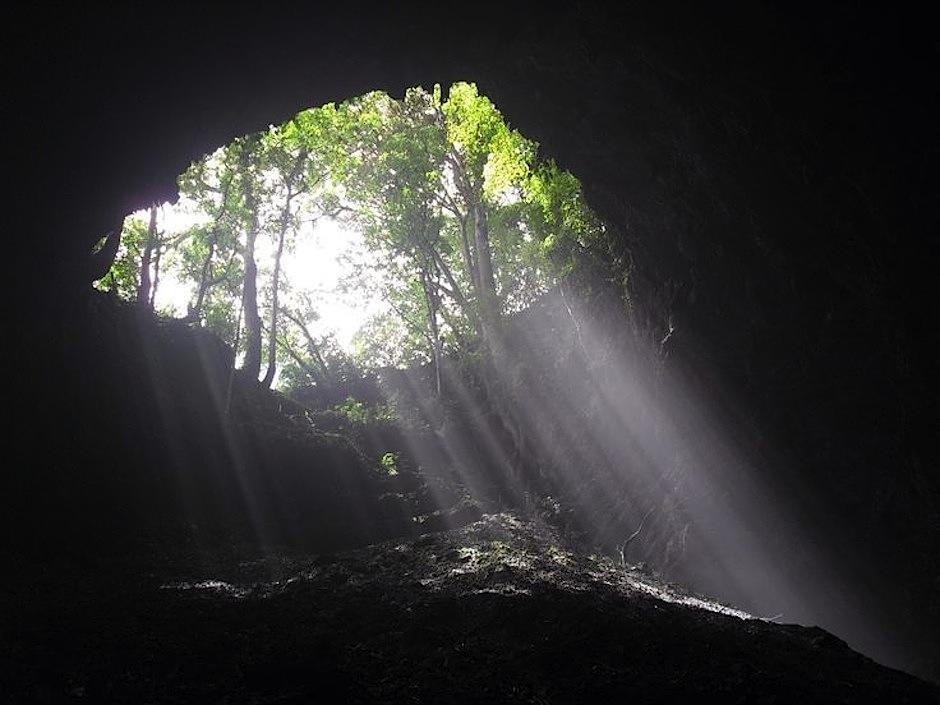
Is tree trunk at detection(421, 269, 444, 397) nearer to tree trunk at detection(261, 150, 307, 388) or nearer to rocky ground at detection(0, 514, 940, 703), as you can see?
tree trunk at detection(261, 150, 307, 388)

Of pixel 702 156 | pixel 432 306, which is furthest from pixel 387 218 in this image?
pixel 702 156

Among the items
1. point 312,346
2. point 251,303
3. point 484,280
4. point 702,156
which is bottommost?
point 702,156

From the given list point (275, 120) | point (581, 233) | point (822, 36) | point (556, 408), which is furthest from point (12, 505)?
point (556, 408)

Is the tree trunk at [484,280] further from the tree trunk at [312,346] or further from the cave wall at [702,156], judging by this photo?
the tree trunk at [312,346]

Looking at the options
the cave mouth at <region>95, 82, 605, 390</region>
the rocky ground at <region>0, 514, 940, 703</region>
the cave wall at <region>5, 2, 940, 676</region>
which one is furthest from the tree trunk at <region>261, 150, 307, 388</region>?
the rocky ground at <region>0, 514, 940, 703</region>

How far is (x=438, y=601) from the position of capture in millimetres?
6422

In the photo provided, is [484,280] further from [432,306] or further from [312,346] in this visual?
[312,346]

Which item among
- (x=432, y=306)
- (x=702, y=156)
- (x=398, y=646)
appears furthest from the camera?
(x=432, y=306)

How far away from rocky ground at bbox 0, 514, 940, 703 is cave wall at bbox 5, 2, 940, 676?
4.45 m

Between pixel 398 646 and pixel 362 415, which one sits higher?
pixel 362 415

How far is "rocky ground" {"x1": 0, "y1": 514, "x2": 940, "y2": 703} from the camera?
4.45 meters

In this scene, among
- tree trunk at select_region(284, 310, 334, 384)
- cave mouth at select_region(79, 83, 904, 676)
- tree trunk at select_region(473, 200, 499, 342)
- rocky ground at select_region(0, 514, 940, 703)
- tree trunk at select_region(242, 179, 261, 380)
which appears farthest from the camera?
tree trunk at select_region(284, 310, 334, 384)

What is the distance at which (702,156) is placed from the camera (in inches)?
342

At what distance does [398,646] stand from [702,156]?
7.90 meters
